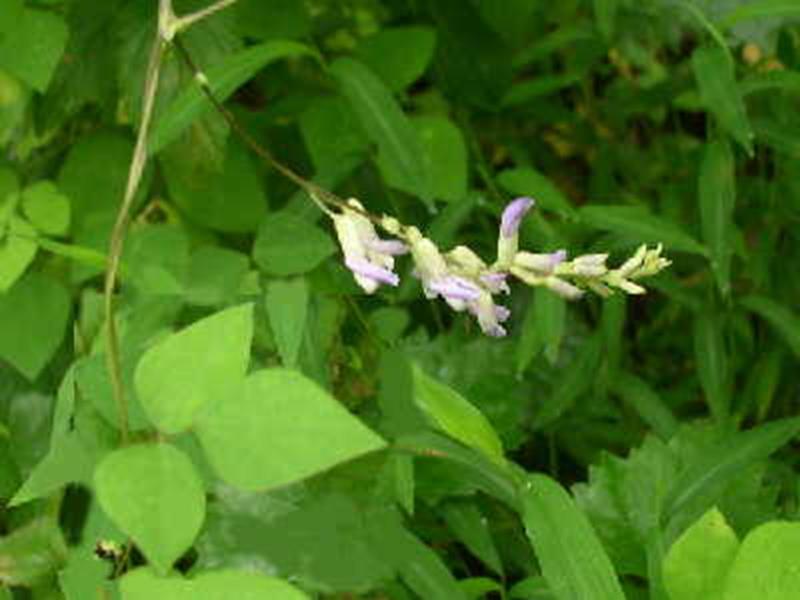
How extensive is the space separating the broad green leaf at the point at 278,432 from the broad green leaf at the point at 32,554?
46 centimetres

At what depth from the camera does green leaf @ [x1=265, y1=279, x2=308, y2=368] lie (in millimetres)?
1253

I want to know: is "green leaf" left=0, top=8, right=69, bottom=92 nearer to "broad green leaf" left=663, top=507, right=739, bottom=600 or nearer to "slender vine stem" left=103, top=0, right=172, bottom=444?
"slender vine stem" left=103, top=0, right=172, bottom=444

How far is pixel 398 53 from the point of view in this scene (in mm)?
1816

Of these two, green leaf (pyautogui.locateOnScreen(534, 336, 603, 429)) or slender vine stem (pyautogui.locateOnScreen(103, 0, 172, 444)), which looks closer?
slender vine stem (pyautogui.locateOnScreen(103, 0, 172, 444))

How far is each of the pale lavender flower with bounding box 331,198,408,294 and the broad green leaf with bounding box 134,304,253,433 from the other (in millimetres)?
105

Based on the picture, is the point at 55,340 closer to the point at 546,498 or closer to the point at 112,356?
the point at 112,356

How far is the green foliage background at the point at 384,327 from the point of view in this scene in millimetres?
1010

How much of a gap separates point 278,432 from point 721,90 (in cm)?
98

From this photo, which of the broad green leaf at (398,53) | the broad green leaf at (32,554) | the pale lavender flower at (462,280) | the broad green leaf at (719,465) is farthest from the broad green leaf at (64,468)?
the broad green leaf at (398,53)

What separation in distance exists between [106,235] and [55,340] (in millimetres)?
184

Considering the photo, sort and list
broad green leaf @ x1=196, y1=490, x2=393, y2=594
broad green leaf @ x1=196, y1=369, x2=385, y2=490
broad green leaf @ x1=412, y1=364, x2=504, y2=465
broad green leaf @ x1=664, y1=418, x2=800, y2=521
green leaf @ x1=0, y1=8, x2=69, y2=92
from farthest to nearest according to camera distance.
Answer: green leaf @ x1=0, y1=8, x2=69, y2=92
broad green leaf @ x1=664, y1=418, x2=800, y2=521
broad green leaf @ x1=196, y1=490, x2=393, y2=594
broad green leaf @ x1=412, y1=364, x2=504, y2=465
broad green leaf @ x1=196, y1=369, x2=385, y2=490

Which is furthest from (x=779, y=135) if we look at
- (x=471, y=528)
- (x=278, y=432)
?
(x=278, y=432)

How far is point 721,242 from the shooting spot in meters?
1.66

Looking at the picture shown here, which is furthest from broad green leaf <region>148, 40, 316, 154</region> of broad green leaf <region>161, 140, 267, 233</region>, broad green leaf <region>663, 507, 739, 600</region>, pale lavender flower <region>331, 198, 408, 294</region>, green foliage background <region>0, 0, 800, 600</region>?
broad green leaf <region>663, 507, 739, 600</region>
